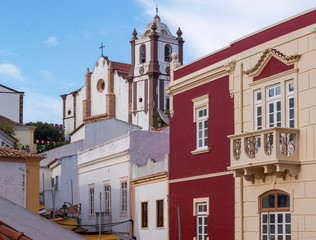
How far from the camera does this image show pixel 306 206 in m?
17.7

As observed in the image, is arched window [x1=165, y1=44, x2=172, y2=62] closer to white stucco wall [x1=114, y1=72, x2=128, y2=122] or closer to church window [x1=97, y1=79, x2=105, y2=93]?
white stucco wall [x1=114, y1=72, x2=128, y2=122]

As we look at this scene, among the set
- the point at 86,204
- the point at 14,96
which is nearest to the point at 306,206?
the point at 86,204

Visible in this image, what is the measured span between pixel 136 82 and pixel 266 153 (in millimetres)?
61329

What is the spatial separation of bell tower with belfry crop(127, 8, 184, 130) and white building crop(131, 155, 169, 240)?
46.7 metres

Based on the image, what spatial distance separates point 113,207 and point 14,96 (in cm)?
3586

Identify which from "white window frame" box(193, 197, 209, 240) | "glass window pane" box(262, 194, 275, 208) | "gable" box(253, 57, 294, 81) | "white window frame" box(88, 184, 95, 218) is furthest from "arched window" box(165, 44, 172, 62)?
"glass window pane" box(262, 194, 275, 208)

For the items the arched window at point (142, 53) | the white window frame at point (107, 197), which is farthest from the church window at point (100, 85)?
the white window frame at point (107, 197)

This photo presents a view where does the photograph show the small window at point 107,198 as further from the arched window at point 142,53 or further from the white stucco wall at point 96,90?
the white stucco wall at point 96,90

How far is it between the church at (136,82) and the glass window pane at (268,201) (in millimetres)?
54990

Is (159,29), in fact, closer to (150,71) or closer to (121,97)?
(150,71)

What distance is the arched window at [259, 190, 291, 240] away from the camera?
18328mm

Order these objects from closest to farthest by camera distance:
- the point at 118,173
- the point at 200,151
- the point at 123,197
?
the point at 200,151 → the point at 123,197 → the point at 118,173

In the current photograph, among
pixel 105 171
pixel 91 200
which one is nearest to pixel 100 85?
pixel 91 200

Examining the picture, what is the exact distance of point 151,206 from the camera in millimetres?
26547
